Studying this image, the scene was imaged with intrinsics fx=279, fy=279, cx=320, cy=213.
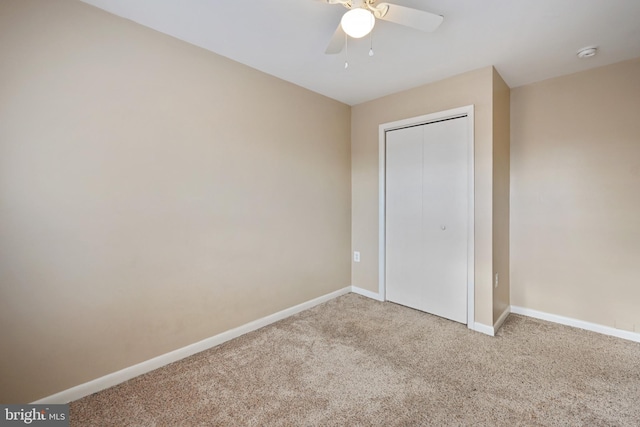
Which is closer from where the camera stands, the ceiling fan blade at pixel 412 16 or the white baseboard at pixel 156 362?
the ceiling fan blade at pixel 412 16

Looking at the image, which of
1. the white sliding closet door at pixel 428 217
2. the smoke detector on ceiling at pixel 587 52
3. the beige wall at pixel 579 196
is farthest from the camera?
the white sliding closet door at pixel 428 217

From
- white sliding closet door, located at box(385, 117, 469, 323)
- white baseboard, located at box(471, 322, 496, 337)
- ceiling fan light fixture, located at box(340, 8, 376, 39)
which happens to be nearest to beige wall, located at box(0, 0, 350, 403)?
white sliding closet door, located at box(385, 117, 469, 323)

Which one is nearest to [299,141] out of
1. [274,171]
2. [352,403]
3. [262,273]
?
[274,171]

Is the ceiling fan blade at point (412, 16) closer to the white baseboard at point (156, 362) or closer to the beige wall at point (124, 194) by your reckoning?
the beige wall at point (124, 194)

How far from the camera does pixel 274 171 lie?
8.79 feet

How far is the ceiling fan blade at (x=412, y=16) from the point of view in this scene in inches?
55.1

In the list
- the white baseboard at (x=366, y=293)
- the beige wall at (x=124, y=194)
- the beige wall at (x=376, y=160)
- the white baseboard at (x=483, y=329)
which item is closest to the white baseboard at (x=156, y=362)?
the beige wall at (x=124, y=194)

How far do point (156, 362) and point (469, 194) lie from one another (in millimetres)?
2865

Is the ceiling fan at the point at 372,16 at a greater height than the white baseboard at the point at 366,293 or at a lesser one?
greater

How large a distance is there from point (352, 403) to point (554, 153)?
284 cm

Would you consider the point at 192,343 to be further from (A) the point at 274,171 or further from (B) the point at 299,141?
(B) the point at 299,141

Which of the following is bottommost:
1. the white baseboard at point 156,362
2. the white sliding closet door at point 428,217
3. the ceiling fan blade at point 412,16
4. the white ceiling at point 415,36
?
the white baseboard at point 156,362

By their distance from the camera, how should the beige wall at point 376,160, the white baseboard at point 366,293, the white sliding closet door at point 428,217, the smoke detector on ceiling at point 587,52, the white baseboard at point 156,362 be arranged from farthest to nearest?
the white baseboard at point 366,293
the white sliding closet door at point 428,217
the beige wall at point 376,160
the smoke detector on ceiling at point 587,52
the white baseboard at point 156,362

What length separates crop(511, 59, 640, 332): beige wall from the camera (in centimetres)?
235
